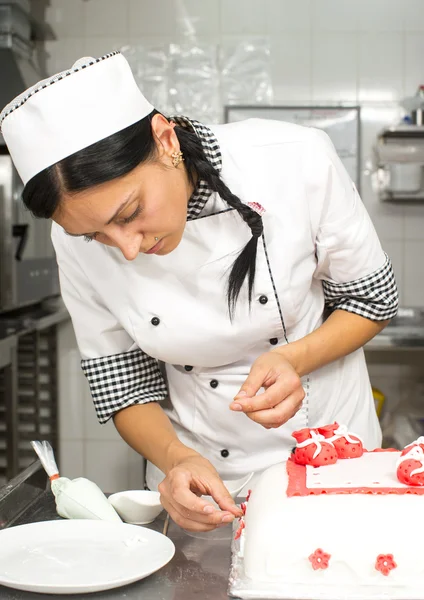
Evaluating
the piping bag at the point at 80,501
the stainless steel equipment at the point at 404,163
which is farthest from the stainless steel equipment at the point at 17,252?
the piping bag at the point at 80,501

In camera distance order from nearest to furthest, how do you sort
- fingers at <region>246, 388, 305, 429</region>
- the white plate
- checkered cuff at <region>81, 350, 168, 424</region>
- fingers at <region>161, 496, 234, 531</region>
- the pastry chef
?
the white plate → fingers at <region>161, 496, 234, 531</region> → fingers at <region>246, 388, 305, 429</region> → the pastry chef → checkered cuff at <region>81, 350, 168, 424</region>

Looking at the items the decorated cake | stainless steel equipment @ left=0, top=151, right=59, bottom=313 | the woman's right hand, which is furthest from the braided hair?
stainless steel equipment @ left=0, top=151, right=59, bottom=313

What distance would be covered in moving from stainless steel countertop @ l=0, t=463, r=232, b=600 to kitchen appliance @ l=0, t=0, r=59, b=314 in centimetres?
157

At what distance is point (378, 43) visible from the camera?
342 cm

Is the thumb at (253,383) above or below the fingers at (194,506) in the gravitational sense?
above

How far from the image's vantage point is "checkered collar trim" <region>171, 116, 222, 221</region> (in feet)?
4.29

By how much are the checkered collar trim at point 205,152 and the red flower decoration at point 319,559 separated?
0.65 metres

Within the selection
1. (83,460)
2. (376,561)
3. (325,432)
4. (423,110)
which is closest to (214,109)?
(423,110)

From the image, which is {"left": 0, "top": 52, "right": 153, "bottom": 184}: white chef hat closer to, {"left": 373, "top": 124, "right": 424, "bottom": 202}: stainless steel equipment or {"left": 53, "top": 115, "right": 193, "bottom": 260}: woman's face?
{"left": 53, "top": 115, "right": 193, "bottom": 260}: woman's face

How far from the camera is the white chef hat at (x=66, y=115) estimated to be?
104 cm

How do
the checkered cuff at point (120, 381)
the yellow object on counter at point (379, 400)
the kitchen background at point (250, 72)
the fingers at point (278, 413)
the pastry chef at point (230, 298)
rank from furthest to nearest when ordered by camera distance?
the kitchen background at point (250, 72) → the yellow object on counter at point (379, 400) → the checkered cuff at point (120, 381) → the pastry chef at point (230, 298) → the fingers at point (278, 413)

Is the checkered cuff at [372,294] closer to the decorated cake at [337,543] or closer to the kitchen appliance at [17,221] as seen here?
the decorated cake at [337,543]

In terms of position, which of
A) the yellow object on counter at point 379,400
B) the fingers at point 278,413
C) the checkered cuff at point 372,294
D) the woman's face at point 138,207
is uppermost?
the woman's face at point 138,207

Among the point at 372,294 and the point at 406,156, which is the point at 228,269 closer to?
the point at 372,294
